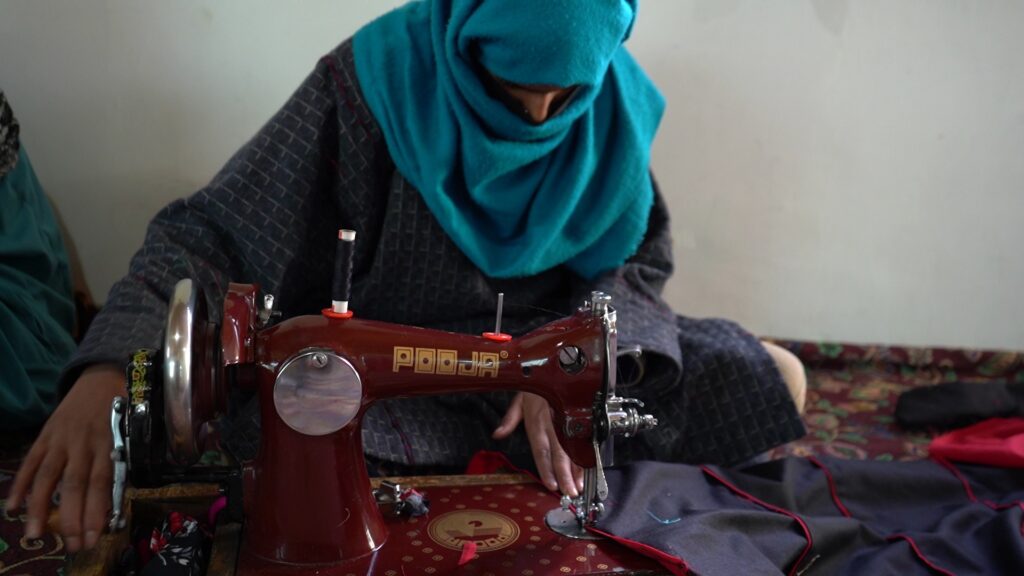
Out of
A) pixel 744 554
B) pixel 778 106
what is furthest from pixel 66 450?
pixel 778 106

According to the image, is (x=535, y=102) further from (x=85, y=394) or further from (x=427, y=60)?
(x=85, y=394)

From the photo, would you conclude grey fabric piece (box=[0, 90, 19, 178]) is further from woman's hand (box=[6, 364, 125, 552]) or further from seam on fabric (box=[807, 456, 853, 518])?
seam on fabric (box=[807, 456, 853, 518])

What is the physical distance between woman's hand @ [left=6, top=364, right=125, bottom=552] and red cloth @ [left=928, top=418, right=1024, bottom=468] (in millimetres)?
1451

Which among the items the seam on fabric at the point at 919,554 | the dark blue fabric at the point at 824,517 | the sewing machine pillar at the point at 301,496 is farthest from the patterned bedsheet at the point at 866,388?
the sewing machine pillar at the point at 301,496

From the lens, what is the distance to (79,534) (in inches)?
33.1

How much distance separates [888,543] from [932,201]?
1.27 meters

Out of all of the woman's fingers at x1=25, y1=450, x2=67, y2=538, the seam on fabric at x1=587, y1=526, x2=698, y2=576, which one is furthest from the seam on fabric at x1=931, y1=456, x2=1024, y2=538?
the woman's fingers at x1=25, y1=450, x2=67, y2=538

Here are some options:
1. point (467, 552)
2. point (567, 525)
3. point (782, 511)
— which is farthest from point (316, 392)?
point (782, 511)

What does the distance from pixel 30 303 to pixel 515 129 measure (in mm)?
905

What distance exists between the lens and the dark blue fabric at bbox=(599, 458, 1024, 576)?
1034 mm

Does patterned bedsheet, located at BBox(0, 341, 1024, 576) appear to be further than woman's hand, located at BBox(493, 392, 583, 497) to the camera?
Yes

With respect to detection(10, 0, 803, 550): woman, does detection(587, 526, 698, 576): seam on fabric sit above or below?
below

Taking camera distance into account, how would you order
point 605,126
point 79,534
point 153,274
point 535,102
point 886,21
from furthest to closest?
point 886,21 < point 605,126 < point 535,102 < point 153,274 < point 79,534

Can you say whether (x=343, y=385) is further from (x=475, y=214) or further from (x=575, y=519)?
(x=475, y=214)
